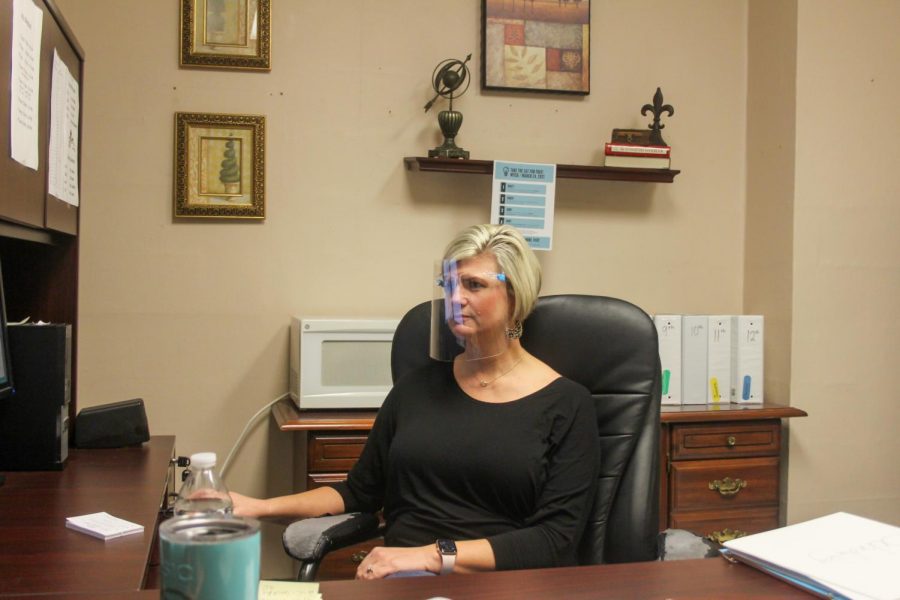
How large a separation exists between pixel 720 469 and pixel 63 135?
2.18 metres

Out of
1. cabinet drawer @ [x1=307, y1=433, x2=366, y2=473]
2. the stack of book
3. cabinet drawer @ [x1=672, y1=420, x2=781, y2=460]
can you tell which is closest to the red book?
the stack of book

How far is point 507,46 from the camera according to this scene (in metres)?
3.02

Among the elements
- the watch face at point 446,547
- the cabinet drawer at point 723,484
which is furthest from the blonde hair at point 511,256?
the cabinet drawer at point 723,484

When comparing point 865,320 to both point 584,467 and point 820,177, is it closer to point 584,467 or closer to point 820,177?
point 820,177

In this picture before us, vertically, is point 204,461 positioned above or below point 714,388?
above

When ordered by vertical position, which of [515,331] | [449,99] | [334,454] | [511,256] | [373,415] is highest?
[449,99]

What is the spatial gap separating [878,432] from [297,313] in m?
2.18

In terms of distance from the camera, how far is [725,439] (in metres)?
2.73

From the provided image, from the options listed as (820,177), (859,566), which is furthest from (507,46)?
(859,566)

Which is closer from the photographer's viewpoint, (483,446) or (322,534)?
(322,534)

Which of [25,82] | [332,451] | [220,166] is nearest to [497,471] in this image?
[332,451]

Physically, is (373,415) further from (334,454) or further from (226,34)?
(226,34)

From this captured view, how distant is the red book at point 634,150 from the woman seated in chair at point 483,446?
1.39 meters

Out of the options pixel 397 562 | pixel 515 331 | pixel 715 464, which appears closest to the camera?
pixel 397 562
